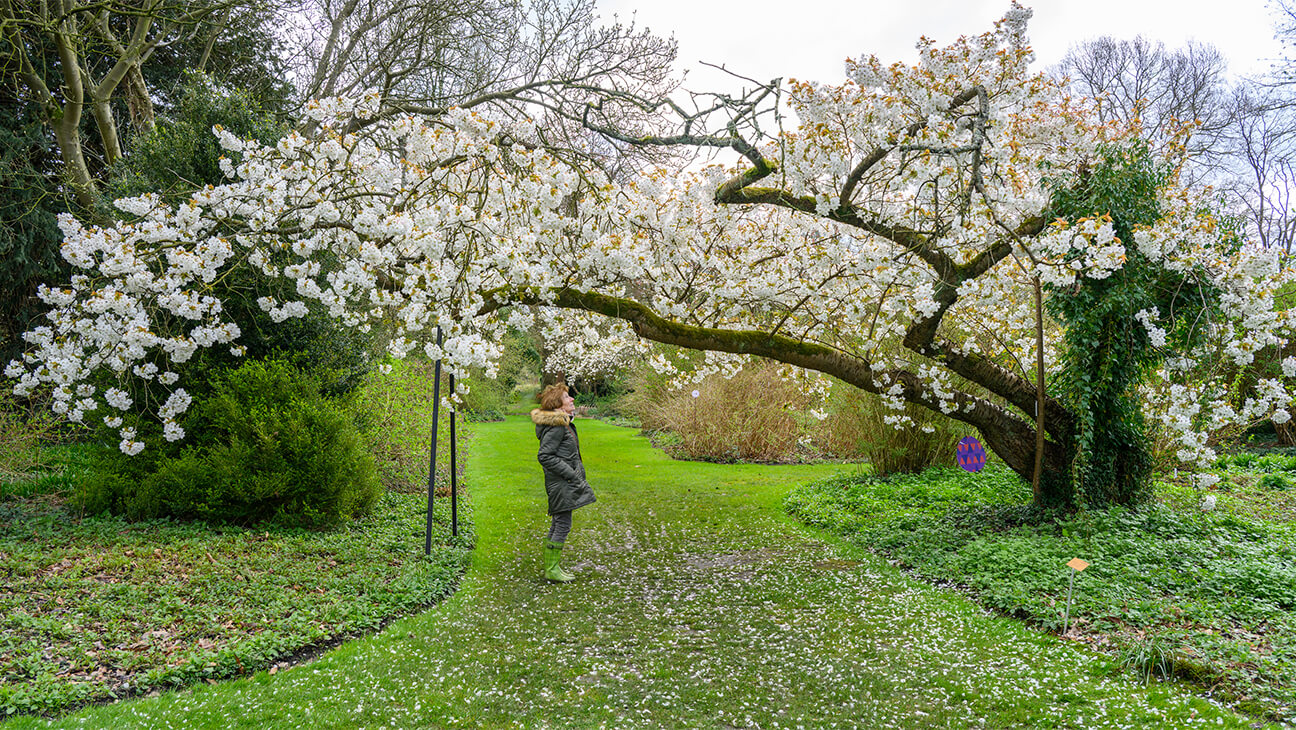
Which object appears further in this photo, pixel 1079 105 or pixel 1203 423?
pixel 1079 105

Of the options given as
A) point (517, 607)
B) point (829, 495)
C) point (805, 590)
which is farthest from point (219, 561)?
point (829, 495)

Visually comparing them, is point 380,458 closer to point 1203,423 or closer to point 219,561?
point 219,561

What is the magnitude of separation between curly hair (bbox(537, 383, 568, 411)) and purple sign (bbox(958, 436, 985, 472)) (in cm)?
434

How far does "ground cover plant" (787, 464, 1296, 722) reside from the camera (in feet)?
10.8

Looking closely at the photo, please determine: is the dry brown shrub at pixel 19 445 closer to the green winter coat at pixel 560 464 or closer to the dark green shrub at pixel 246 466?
the dark green shrub at pixel 246 466

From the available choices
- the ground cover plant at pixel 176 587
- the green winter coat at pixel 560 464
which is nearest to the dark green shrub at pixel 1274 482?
the green winter coat at pixel 560 464

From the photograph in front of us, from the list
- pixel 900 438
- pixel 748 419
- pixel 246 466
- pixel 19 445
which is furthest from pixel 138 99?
pixel 900 438

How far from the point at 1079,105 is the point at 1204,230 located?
2.07 metres

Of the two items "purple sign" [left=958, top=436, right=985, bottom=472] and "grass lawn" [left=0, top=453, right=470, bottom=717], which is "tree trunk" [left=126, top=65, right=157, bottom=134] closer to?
"grass lawn" [left=0, top=453, right=470, bottom=717]

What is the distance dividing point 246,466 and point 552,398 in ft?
10.5

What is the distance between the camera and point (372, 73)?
11461 mm

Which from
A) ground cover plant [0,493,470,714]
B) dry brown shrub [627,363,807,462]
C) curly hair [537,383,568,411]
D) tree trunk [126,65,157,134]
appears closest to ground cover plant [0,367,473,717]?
ground cover plant [0,493,470,714]

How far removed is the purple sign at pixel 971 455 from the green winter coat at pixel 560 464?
414 centimetres

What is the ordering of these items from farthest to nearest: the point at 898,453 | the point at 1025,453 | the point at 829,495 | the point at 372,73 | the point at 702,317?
the point at 372,73 → the point at 898,453 → the point at 829,495 → the point at 702,317 → the point at 1025,453
